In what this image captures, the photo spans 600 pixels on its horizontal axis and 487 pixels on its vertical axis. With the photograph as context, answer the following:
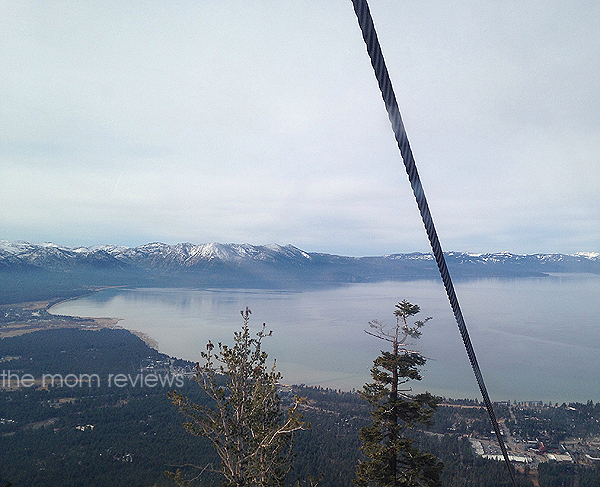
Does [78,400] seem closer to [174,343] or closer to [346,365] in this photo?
[174,343]

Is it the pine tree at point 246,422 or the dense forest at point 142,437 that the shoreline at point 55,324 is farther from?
the pine tree at point 246,422

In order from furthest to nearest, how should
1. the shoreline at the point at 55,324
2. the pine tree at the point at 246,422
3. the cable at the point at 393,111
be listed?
the shoreline at the point at 55,324 < the pine tree at the point at 246,422 < the cable at the point at 393,111

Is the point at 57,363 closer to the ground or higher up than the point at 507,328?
closer to the ground

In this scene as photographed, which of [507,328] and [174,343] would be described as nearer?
[174,343]

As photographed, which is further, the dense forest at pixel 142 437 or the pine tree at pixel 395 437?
the dense forest at pixel 142 437

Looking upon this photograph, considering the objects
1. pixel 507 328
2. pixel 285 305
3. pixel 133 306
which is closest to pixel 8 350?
pixel 133 306

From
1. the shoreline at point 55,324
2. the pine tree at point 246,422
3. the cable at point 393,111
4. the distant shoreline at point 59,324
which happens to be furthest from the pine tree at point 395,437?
the distant shoreline at point 59,324

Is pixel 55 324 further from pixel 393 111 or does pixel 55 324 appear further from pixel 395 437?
pixel 393 111
